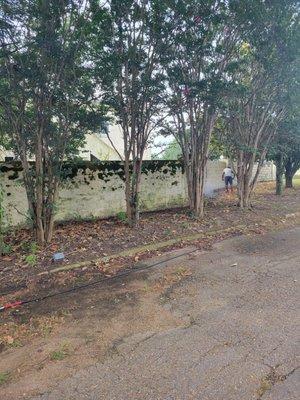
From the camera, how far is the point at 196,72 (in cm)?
735

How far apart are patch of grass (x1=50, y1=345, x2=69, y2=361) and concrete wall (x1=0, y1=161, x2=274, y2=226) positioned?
12.9ft

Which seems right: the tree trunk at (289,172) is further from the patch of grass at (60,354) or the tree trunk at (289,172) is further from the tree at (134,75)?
the patch of grass at (60,354)

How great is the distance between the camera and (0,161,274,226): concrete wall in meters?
7.11

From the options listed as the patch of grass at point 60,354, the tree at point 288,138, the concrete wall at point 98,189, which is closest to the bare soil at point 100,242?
the concrete wall at point 98,189

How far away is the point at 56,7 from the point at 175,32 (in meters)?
2.29

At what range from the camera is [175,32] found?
6270 mm

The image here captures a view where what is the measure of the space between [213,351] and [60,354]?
1.39 m

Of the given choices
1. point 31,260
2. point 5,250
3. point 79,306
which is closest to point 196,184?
point 31,260

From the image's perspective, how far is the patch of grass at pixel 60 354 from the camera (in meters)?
2.88

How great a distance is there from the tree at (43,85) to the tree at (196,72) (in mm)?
1749

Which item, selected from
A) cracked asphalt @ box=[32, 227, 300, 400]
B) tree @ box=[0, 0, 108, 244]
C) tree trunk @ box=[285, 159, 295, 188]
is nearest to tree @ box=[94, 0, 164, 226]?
tree @ box=[0, 0, 108, 244]

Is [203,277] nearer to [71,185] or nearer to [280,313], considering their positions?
[280,313]

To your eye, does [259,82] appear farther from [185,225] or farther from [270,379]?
[270,379]

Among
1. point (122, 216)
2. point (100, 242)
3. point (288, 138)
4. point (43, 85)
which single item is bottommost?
point (100, 242)
